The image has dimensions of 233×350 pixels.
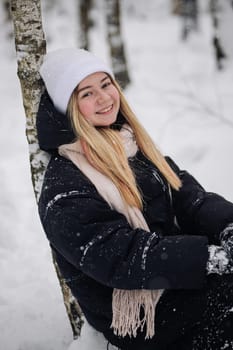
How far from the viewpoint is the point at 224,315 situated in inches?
76.9

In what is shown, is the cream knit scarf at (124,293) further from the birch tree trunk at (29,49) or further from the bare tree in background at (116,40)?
the bare tree in background at (116,40)

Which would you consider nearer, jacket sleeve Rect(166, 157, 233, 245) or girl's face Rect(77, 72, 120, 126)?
girl's face Rect(77, 72, 120, 126)

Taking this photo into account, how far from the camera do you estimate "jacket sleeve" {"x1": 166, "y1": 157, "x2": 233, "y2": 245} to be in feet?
7.39

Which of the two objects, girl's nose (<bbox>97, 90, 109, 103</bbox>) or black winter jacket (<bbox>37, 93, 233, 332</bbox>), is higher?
girl's nose (<bbox>97, 90, 109, 103</bbox>)

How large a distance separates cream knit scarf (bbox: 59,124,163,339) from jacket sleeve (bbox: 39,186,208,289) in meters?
0.12

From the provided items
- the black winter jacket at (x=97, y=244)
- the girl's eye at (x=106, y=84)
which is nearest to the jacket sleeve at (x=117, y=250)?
the black winter jacket at (x=97, y=244)

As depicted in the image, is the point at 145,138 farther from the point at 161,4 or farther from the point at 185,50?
the point at 161,4

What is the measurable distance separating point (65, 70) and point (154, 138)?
396 cm

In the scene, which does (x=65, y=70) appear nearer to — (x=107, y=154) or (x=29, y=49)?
(x=29, y=49)

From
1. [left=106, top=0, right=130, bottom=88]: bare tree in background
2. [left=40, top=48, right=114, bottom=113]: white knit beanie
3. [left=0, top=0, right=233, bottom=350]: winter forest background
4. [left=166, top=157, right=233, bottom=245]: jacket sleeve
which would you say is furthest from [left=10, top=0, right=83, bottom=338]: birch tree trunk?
[left=106, top=0, right=130, bottom=88]: bare tree in background

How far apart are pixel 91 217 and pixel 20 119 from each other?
6188 mm

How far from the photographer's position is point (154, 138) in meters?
5.91

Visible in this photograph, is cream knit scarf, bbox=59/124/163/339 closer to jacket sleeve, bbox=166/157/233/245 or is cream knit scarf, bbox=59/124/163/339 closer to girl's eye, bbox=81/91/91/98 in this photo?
girl's eye, bbox=81/91/91/98

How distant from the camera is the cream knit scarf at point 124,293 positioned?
1.92 metres
